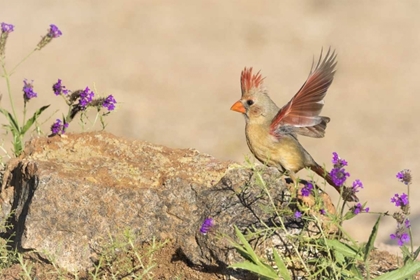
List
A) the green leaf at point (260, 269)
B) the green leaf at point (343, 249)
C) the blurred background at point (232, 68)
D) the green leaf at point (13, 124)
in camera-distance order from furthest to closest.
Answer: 1. the blurred background at point (232, 68)
2. the green leaf at point (13, 124)
3. the green leaf at point (343, 249)
4. the green leaf at point (260, 269)

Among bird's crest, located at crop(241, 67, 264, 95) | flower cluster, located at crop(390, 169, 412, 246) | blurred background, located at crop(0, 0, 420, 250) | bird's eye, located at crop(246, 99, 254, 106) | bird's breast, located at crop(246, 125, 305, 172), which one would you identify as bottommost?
flower cluster, located at crop(390, 169, 412, 246)

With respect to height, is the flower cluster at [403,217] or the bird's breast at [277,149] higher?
the bird's breast at [277,149]

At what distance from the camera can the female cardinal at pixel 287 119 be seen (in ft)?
13.6

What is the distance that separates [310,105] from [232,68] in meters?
8.52

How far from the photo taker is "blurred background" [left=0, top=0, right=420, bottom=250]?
33.6 ft

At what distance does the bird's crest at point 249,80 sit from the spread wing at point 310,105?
0.88 ft

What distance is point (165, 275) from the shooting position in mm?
3775

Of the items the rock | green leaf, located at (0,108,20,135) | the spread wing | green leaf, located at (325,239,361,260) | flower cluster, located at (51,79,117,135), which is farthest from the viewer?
green leaf, located at (0,108,20,135)

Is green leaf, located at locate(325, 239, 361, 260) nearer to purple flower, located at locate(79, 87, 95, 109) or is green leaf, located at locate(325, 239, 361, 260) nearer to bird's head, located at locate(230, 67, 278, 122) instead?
bird's head, located at locate(230, 67, 278, 122)

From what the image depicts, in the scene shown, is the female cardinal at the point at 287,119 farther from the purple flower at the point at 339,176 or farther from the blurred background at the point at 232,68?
the blurred background at the point at 232,68

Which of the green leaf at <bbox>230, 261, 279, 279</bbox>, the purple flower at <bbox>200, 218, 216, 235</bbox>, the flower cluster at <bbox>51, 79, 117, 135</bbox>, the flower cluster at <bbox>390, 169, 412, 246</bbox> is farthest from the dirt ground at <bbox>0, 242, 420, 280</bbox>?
the flower cluster at <bbox>51, 79, 117, 135</bbox>

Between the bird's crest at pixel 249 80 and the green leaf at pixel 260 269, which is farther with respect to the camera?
the bird's crest at pixel 249 80

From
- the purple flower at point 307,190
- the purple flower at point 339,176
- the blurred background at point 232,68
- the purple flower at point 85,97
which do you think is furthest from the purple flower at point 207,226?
the blurred background at point 232,68

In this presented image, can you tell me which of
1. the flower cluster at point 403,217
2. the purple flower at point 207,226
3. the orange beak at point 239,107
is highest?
the orange beak at point 239,107
